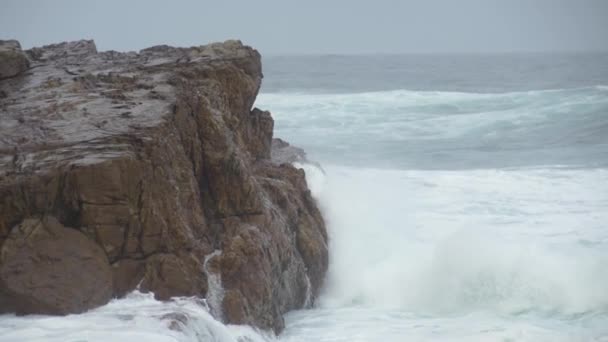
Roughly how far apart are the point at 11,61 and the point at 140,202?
12.8 ft

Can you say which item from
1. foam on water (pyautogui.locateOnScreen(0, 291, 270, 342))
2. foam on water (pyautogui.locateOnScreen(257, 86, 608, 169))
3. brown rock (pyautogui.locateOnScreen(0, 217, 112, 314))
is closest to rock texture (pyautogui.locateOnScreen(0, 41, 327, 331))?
brown rock (pyautogui.locateOnScreen(0, 217, 112, 314))

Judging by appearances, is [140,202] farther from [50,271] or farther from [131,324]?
[131,324]

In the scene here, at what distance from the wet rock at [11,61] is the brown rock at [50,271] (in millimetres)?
3792

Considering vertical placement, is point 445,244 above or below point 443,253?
above

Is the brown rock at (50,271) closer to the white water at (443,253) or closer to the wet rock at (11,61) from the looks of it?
the white water at (443,253)

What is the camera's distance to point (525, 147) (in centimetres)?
2394


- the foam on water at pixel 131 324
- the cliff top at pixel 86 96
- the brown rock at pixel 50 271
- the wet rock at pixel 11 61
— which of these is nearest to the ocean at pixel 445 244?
the foam on water at pixel 131 324

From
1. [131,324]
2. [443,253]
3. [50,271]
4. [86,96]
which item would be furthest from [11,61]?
[443,253]

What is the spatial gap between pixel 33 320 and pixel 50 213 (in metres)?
0.95

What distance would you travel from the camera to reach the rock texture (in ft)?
23.9

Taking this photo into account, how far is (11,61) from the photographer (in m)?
10.6

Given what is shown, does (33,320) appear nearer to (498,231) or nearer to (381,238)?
(381,238)

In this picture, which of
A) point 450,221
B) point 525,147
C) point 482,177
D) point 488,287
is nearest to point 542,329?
point 488,287

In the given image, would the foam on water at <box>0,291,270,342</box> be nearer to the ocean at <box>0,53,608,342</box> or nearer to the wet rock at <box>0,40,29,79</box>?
the ocean at <box>0,53,608,342</box>
